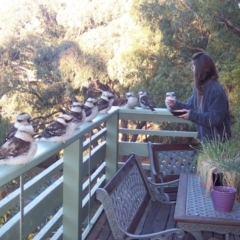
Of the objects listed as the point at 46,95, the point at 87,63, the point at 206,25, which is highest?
the point at 206,25

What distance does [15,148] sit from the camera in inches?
75.7

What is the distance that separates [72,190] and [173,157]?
1168 millimetres

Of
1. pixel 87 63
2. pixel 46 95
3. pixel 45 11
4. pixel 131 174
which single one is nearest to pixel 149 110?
pixel 131 174

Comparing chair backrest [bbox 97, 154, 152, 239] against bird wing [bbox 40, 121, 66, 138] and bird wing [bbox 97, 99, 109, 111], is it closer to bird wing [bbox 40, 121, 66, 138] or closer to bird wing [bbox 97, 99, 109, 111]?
bird wing [bbox 40, 121, 66, 138]

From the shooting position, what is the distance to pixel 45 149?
7.63ft

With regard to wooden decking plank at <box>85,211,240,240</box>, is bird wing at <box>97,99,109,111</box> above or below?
above

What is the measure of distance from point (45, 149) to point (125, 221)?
1.89 feet

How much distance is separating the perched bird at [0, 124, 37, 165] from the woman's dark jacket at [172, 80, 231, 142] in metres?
1.55

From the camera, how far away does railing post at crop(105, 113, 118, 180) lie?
436cm

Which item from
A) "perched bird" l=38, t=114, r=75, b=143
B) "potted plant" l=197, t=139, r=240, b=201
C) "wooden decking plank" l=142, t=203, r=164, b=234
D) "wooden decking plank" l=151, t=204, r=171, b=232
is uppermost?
"perched bird" l=38, t=114, r=75, b=143

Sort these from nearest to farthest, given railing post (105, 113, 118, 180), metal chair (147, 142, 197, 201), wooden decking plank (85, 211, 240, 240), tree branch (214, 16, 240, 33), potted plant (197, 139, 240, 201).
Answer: potted plant (197, 139, 240, 201)
wooden decking plank (85, 211, 240, 240)
metal chair (147, 142, 197, 201)
railing post (105, 113, 118, 180)
tree branch (214, 16, 240, 33)

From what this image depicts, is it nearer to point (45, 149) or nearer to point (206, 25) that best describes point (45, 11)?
point (206, 25)

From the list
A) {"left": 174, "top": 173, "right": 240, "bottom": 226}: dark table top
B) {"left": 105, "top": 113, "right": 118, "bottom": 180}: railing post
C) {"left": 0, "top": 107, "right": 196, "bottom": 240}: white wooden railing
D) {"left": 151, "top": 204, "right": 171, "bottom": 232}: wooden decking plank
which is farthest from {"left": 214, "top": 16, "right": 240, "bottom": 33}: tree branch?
{"left": 174, "top": 173, "right": 240, "bottom": 226}: dark table top

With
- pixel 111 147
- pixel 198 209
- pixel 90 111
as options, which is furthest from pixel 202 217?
pixel 111 147
